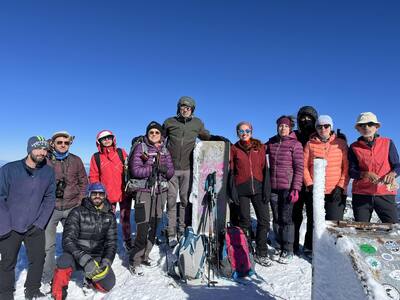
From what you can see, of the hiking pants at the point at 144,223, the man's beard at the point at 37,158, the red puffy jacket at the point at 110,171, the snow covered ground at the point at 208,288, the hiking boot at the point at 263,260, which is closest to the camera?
the man's beard at the point at 37,158

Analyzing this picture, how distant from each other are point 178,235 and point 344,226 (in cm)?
448

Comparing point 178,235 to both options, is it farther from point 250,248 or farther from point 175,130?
point 175,130

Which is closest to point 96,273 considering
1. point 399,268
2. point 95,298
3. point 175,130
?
point 95,298

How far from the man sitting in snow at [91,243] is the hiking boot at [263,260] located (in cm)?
262

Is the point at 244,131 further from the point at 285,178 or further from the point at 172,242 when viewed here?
the point at 172,242

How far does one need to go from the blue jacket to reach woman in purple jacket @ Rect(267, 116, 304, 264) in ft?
13.1

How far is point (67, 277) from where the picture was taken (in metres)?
4.70

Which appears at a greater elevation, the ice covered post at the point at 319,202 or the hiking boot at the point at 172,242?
the ice covered post at the point at 319,202

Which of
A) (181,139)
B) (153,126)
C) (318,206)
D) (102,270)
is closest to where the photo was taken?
(318,206)

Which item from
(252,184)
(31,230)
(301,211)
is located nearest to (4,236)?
(31,230)

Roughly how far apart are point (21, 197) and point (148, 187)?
2016mm

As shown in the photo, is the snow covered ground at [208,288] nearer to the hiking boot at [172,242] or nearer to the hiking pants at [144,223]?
the hiking pants at [144,223]

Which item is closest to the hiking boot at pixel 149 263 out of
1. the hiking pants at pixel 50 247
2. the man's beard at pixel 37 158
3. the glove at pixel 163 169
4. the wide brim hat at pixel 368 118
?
the hiking pants at pixel 50 247

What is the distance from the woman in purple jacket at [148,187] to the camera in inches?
218
